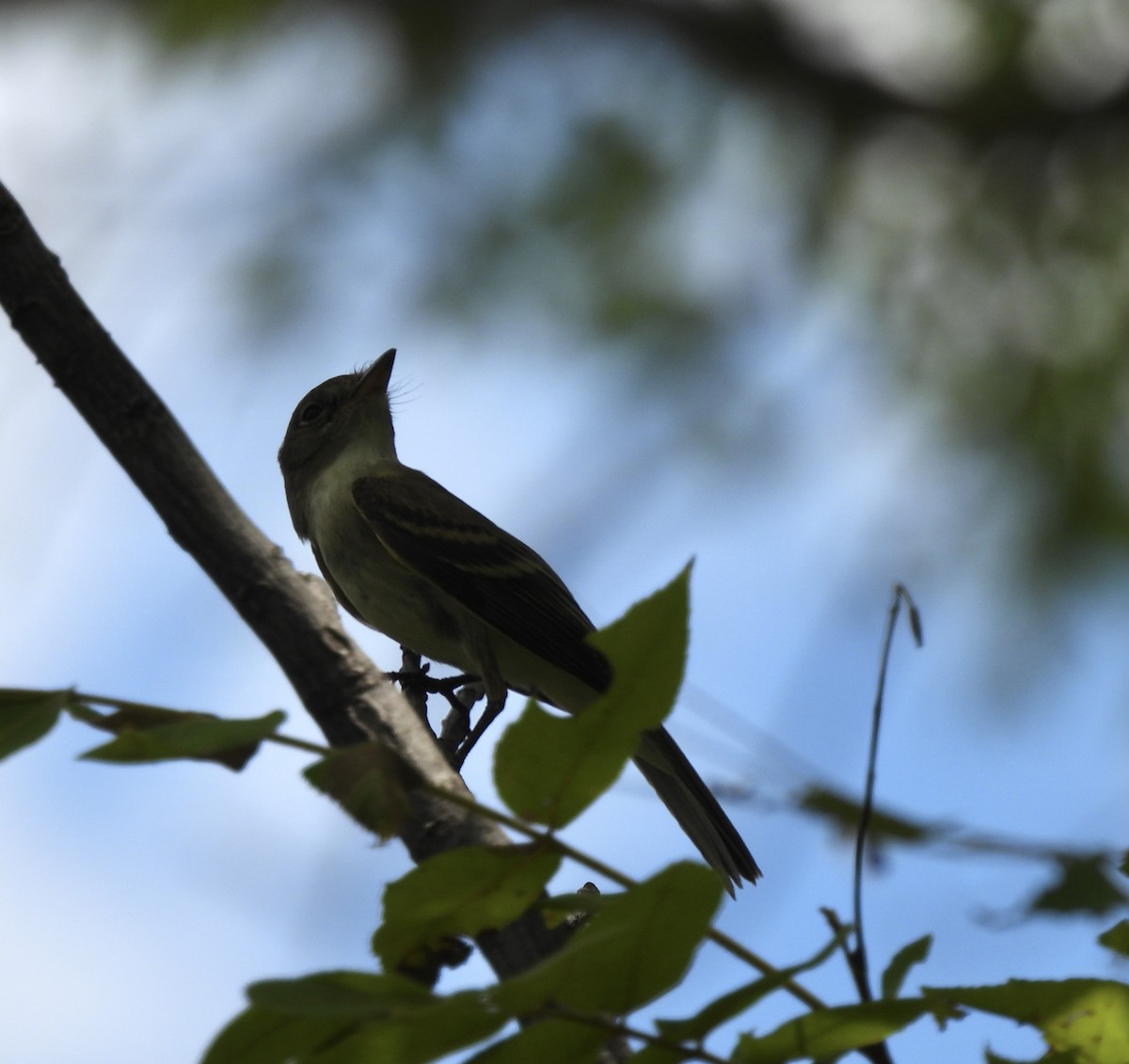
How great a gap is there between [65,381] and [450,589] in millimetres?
4267

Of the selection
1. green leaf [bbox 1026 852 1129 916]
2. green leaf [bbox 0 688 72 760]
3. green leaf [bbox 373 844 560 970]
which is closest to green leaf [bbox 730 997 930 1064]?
green leaf [bbox 373 844 560 970]

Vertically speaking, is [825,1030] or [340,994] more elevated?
[825,1030]

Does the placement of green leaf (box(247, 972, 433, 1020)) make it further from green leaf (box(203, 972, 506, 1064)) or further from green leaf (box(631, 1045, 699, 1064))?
green leaf (box(631, 1045, 699, 1064))

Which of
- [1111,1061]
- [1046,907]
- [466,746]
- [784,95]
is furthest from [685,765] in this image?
[1111,1061]

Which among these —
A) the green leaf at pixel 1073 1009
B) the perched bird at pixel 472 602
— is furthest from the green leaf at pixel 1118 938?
the perched bird at pixel 472 602

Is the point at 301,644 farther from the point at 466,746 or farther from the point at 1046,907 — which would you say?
the point at 466,746

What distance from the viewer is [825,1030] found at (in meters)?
1.36

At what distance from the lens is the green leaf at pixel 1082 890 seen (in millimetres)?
2416

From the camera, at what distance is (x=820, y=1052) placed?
135cm

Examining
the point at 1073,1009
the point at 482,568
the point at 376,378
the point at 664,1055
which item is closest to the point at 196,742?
the point at 664,1055

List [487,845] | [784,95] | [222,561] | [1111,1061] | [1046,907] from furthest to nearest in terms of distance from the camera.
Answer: [784,95] → [1046,907] → [222,561] → [1111,1061] → [487,845]

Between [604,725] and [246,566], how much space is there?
23.1 inches

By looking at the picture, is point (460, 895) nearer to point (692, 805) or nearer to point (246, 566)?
point (246, 566)

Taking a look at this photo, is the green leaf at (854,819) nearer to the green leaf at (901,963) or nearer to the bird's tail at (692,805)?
the green leaf at (901,963)
